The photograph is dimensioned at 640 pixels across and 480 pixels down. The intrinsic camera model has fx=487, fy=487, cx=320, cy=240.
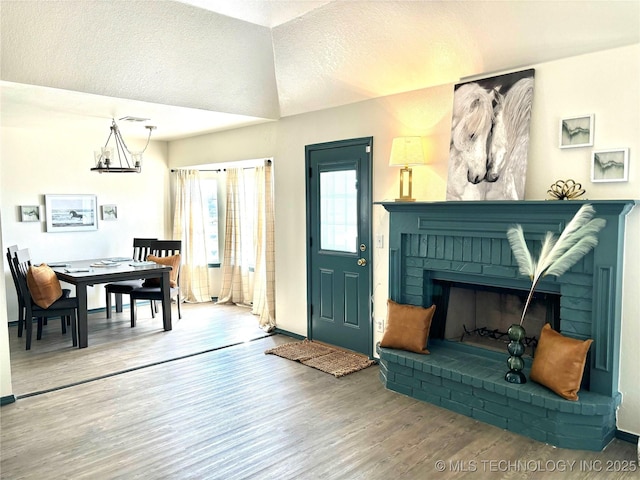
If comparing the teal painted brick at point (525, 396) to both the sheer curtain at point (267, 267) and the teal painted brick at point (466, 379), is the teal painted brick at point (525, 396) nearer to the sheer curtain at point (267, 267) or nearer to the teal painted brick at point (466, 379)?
the teal painted brick at point (466, 379)

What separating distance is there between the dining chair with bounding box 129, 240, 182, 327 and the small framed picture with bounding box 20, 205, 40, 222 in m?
1.48

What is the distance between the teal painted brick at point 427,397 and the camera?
147 inches

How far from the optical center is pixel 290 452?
3.04m

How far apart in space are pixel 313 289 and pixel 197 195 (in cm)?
302

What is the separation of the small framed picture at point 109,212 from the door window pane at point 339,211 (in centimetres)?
349

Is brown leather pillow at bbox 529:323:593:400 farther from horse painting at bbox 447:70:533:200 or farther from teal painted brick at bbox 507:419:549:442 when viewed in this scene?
horse painting at bbox 447:70:533:200

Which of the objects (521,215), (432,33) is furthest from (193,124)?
(521,215)

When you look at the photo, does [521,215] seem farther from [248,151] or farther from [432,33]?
[248,151]

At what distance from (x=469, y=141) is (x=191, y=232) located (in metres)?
4.91

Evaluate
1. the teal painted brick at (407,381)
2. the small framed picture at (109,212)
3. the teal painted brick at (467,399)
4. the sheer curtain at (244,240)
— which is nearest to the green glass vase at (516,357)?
the teal painted brick at (467,399)

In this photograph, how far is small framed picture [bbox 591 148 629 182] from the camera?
122 inches

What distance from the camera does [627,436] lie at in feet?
10.4

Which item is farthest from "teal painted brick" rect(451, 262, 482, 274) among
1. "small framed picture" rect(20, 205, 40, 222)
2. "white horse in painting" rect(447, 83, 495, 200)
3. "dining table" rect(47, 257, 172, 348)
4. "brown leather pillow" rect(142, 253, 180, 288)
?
"small framed picture" rect(20, 205, 40, 222)

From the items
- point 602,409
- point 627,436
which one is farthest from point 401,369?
point 627,436
